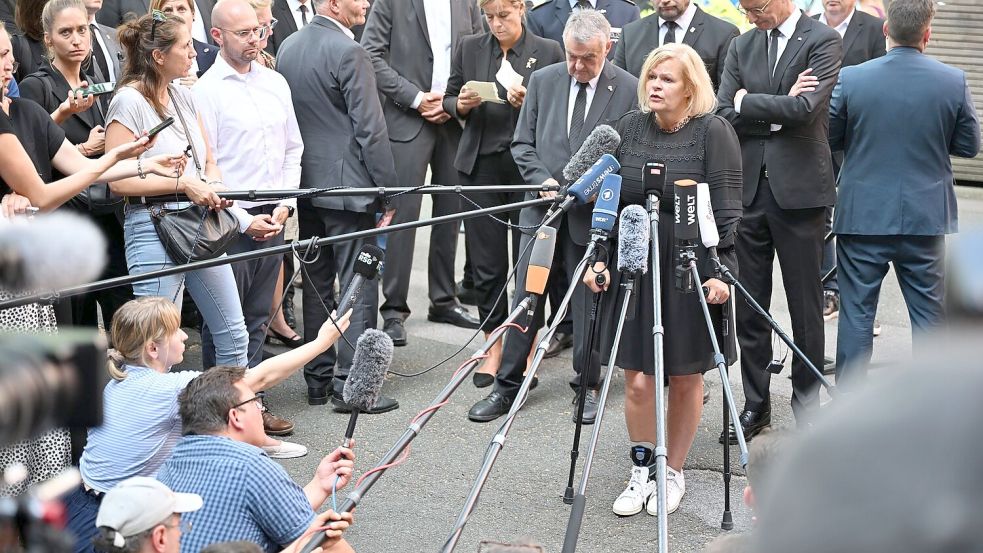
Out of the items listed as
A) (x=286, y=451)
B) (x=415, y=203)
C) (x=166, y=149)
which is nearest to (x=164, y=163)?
(x=166, y=149)

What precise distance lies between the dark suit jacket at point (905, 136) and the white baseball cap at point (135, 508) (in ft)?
12.6

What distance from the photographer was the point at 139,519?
3.14 metres

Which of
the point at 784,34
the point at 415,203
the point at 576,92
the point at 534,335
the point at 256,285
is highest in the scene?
the point at 784,34

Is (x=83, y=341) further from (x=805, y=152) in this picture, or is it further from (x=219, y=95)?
(x=805, y=152)

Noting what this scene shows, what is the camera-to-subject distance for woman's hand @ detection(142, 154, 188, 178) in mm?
4605

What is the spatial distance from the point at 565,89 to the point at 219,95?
1.82 meters

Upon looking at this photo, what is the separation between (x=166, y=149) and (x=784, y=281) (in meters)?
3.21

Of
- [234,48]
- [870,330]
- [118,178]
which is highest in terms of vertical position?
[234,48]

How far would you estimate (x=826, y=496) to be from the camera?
0.94m

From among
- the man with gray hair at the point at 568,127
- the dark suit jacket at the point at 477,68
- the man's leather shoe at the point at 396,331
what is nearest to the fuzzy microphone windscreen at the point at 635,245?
the man with gray hair at the point at 568,127

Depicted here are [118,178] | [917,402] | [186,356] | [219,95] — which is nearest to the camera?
[917,402]

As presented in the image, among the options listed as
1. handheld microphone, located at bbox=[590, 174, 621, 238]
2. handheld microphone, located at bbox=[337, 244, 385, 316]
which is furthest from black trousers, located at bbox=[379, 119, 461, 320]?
handheld microphone, located at bbox=[337, 244, 385, 316]

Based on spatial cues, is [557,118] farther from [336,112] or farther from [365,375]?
[365,375]

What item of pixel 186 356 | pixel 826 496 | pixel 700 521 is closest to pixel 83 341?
pixel 826 496
